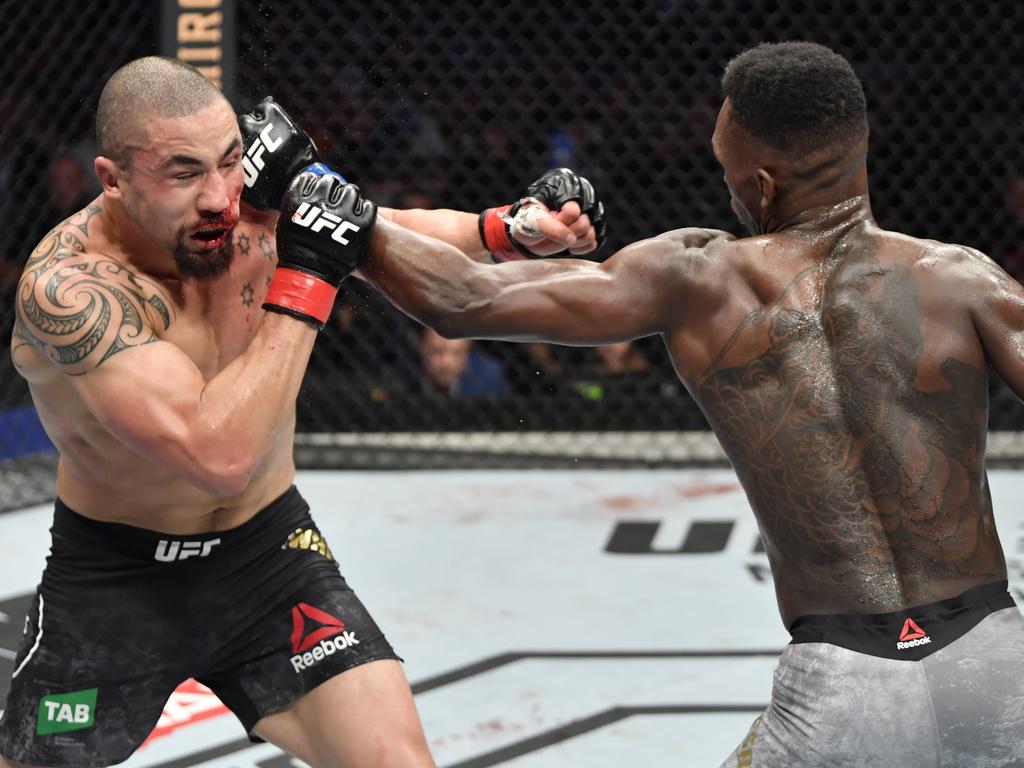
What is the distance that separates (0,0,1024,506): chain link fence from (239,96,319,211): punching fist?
111 inches

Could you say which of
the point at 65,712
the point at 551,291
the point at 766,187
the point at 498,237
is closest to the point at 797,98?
the point at 766,187

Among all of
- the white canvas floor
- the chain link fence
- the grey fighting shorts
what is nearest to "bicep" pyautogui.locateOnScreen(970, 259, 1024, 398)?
the grey fighting shorts

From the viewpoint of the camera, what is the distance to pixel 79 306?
1.93 metres

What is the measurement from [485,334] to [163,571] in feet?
2.19

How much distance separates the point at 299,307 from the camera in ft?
6.48

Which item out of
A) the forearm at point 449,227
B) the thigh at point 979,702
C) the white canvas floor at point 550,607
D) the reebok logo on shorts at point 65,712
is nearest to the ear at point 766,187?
the thigh at point 979,702

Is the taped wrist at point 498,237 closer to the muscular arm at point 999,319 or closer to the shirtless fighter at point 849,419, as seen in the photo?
the shirtless fighter at point 849,419

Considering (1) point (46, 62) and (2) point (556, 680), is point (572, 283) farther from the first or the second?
(1) point (46, 62)

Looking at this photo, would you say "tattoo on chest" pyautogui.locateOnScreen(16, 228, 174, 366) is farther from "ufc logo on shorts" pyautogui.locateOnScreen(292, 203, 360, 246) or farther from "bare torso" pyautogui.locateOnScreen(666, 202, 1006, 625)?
"bare torso" pyautogui.locateOnScreen(666, 202, 1006, 625)

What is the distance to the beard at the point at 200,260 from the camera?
6.63 ft

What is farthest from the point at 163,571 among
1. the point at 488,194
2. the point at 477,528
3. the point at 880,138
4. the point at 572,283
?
the point at 880,138

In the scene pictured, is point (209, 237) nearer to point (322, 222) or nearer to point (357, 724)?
point (322, 222)

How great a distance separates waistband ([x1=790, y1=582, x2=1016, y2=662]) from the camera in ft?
5.48

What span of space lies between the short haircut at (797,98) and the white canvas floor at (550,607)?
147 centimetres
